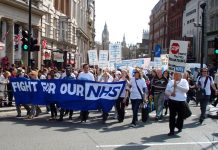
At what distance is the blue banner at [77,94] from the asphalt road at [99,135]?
54 centimetres

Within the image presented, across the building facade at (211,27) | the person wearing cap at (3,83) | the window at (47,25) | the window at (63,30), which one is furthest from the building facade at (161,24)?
the person wearing cap at (3,83)

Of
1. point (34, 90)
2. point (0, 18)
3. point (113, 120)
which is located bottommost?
point (113, 120)

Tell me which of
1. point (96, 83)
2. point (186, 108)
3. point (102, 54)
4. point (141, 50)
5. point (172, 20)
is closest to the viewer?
point (186, 108)

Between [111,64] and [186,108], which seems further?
[111,64]

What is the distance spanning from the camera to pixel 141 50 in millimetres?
158625

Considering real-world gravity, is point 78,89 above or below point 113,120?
above

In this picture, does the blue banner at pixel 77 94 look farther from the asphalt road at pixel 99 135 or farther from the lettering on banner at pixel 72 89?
the asphalt road at pixel 99 135

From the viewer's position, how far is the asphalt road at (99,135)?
9297mm

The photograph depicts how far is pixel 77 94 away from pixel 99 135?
3.10m

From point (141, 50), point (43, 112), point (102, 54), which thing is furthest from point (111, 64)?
point (141, 50)

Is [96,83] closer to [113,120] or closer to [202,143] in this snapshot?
[113,120]

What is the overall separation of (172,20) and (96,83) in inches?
3453

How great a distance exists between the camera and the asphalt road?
30.5 feet

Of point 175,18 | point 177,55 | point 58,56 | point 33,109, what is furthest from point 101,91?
point 175,18
